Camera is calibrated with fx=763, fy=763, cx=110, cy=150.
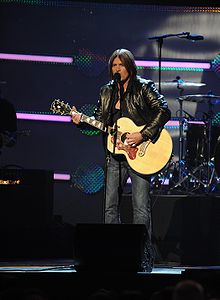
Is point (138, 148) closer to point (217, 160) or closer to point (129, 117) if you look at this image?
point (129, 117)

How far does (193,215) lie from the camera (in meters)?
9.27

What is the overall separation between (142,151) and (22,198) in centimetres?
211

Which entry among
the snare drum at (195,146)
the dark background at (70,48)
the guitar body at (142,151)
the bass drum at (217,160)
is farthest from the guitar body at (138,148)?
the dark background at (70,48)

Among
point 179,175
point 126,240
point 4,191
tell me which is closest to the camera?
point 126,240

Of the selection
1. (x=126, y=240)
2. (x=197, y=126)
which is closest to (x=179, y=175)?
(x=197, y=126)

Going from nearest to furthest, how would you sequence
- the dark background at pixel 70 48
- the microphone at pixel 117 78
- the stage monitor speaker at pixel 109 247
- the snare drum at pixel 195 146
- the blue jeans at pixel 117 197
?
the stage monitor speaker at pixel 109 247 < the microphone at pixel 117 78 < the blue jeans at pixel 117 197 < the snare drum at pixel 195 146 < the dark background at pixel 70 48

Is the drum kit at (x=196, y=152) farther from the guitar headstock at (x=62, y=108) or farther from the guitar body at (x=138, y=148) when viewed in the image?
the guitar headstock at (x=62, y=108)

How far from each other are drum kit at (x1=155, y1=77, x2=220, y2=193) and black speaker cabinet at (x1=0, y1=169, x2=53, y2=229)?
2.28 metres

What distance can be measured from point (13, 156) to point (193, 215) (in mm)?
3377

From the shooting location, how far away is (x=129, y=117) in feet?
25.4

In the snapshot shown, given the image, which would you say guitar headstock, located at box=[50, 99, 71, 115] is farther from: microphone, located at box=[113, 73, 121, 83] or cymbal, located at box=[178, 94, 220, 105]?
cymbal, located at box=[178, 94, 220, 105]

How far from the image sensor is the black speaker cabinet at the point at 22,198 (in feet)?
30.3

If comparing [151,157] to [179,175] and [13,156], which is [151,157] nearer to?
[179,175]

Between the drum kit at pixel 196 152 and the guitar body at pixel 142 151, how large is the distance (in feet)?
9.81
